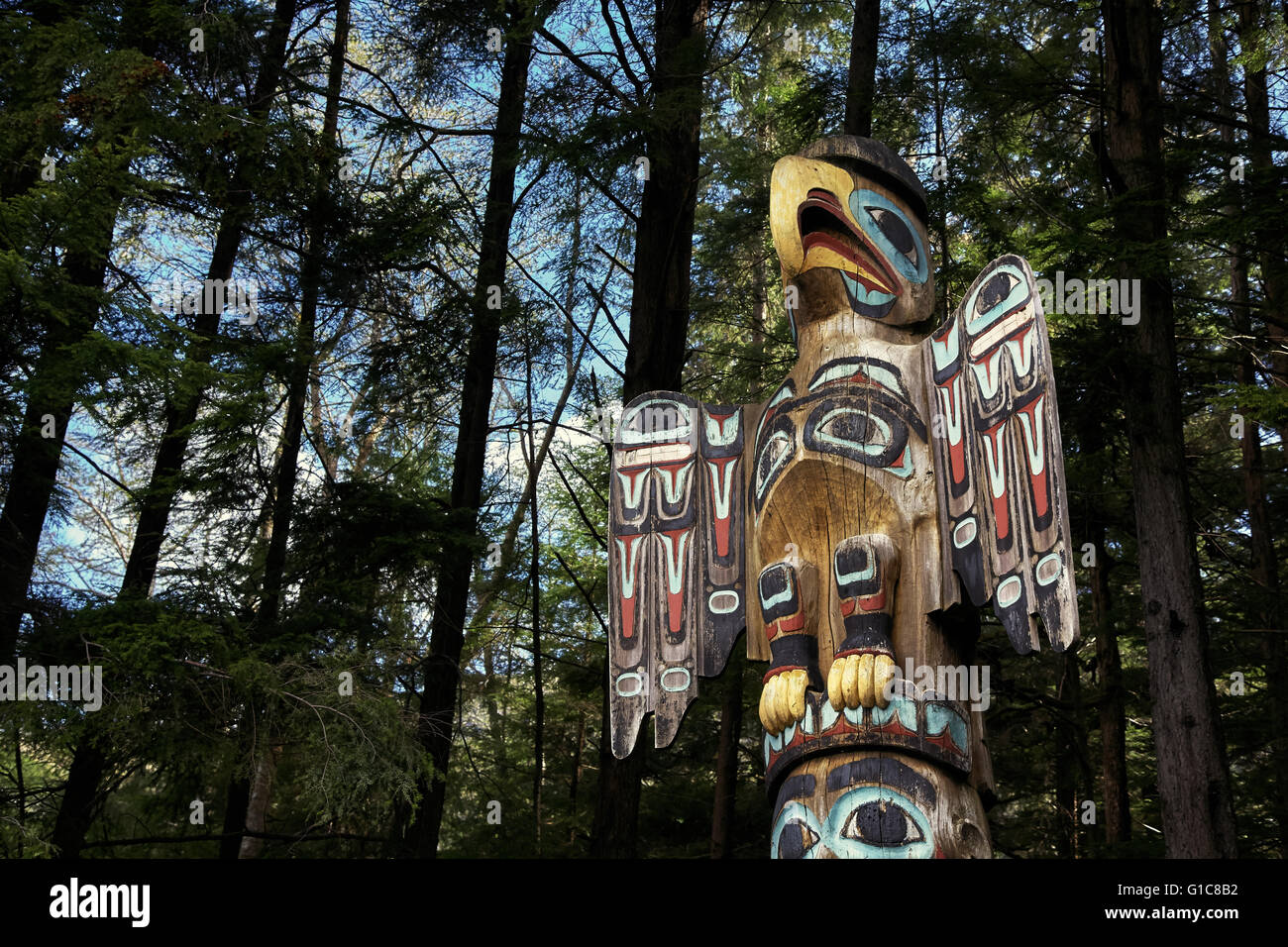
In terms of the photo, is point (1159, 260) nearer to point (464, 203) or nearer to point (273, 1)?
point (464, 203)

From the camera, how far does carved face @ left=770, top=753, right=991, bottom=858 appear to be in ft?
15.1

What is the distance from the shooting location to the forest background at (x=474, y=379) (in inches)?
275

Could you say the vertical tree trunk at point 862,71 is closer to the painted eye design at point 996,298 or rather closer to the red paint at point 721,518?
the red paint at point 721,518

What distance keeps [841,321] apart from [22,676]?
4683 mm

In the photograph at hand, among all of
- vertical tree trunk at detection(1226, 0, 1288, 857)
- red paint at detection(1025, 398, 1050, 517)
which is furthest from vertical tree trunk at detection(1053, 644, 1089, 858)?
red paint at detection(1025, 398, 1050, 517)

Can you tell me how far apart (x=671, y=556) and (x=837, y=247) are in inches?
63.7

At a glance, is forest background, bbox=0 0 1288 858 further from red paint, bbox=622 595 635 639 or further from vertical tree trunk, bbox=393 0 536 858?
red paint, bbox=622 595 635 639

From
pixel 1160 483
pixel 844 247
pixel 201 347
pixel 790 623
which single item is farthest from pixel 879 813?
pixel 201 347

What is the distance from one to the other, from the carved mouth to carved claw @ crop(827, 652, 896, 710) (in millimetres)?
1702

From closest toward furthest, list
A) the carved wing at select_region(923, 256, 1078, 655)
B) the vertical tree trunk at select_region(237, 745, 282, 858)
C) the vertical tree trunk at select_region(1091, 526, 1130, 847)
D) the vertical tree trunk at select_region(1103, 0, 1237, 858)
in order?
the carved wing at select_region(923, 256, 1078, 655), the vertical tree trunk at select_region(1103, 0, 1237, 858), the vertical tree trunk at select_region(237, 745, 282, 858), the vertical tree trunk at select_region(1091, 526, 1130, 847)

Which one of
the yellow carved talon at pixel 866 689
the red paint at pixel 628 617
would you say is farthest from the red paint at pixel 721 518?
the yellow carved talon at pixel 866 689
